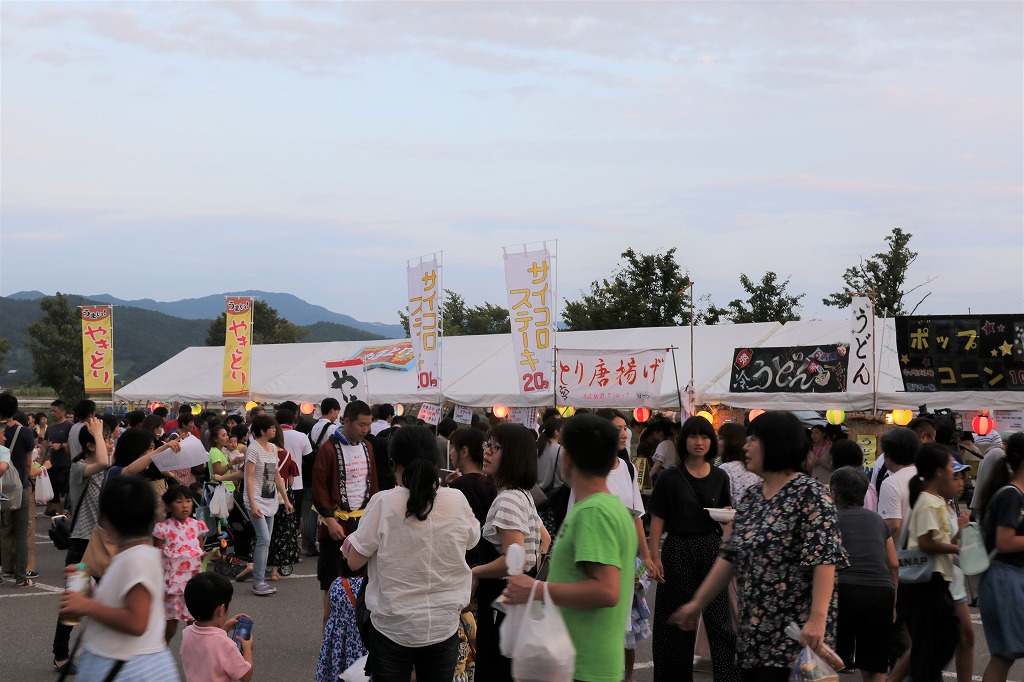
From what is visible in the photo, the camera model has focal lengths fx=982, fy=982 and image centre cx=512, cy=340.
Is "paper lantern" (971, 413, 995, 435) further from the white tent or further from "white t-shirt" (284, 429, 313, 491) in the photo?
"white t-shirt" (284, 429, 313, 491)

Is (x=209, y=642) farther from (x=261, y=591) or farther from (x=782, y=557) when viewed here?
(x=261, y=591)

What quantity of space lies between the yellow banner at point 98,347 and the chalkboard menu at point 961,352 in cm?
1679

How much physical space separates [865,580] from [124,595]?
13.1ft

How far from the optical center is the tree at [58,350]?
48.8 meters

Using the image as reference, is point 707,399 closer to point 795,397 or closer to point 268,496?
point 795,397

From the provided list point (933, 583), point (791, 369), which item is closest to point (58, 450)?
point (791, 369)

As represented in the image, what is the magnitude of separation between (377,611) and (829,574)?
200 cm

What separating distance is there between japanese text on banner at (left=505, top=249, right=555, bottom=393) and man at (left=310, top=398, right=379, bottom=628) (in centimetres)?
717

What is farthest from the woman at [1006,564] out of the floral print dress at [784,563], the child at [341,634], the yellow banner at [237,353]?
the yellow banner at [237,353]

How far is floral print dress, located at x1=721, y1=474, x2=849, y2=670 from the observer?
377 centimetres

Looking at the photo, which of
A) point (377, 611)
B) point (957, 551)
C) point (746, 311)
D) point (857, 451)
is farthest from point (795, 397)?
point (746, 311)

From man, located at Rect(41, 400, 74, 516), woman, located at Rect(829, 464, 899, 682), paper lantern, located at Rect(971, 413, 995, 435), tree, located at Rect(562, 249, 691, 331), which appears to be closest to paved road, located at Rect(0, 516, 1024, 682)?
woman, located at Rect(829, 464, 899, 682)

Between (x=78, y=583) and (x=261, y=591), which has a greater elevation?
(x=78, y=583)

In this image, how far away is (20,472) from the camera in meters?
10.2
